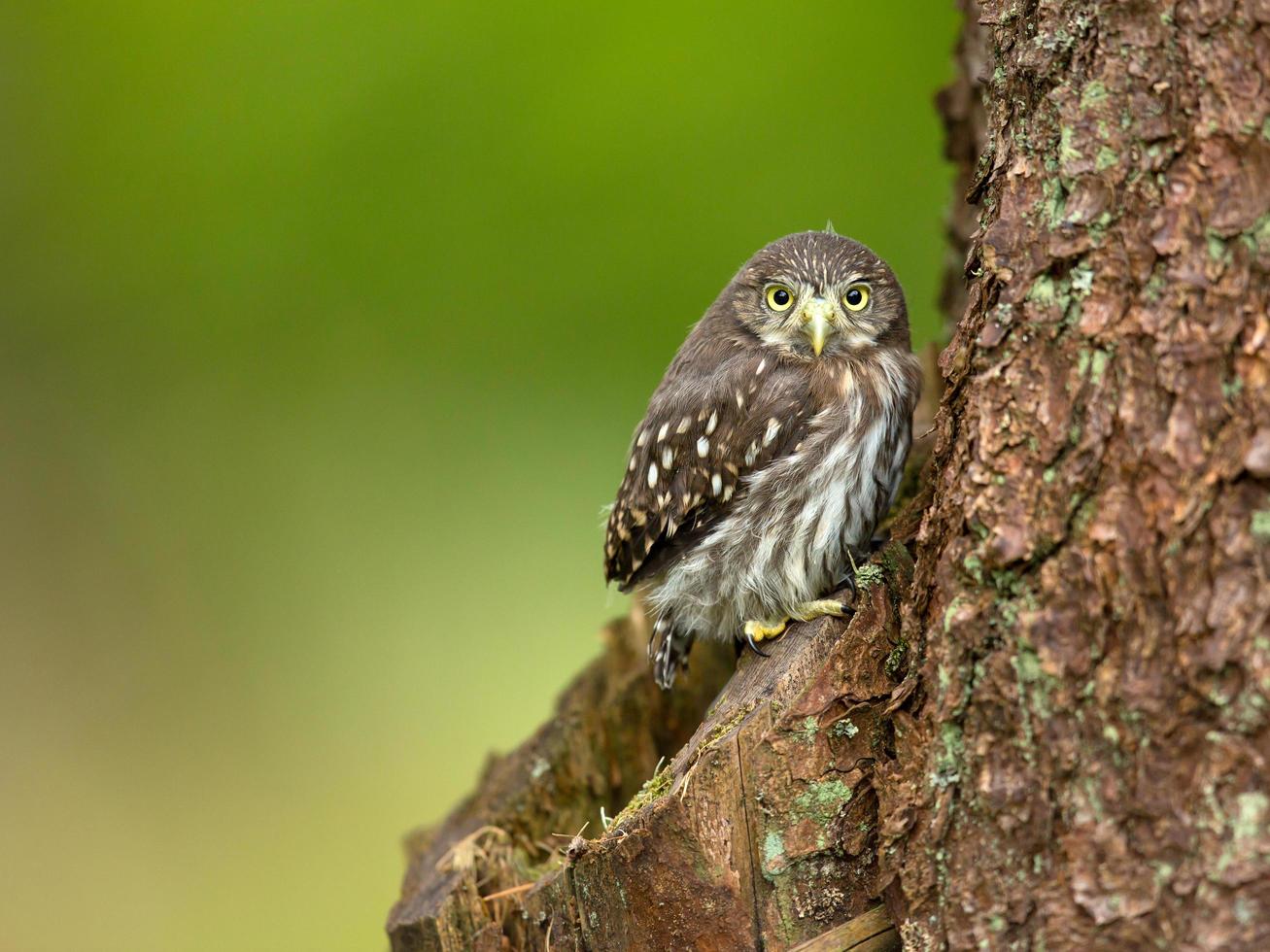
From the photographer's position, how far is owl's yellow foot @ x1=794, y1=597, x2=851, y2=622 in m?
2.85

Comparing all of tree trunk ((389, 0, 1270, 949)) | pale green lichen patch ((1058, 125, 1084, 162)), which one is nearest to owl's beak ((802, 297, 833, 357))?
tree trunk ((389, 0, 1270, 949))

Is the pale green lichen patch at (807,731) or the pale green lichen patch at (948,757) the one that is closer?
the pale green lichen patch at (948,757)

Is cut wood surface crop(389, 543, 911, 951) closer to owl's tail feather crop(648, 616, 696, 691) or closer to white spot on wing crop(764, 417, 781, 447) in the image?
white spot on wing crop(764, 417, 781, 447)

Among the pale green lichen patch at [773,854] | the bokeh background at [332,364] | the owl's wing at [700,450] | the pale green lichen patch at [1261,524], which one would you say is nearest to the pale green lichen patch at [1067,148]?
the pale green lichen patch at [1261,524]

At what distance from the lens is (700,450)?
3295 millimetres

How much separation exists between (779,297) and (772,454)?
1.94ft

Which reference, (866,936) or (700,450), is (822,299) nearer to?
(700,450)

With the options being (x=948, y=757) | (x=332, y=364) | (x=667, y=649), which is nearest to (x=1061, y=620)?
(x=948, y=757)

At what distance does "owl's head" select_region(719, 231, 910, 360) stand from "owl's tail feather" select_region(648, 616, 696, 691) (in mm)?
849

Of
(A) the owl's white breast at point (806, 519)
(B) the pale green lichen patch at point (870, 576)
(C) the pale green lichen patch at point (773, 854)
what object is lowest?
(C) the pale green lichen patch at point (773, 854)

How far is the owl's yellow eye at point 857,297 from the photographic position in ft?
11.6

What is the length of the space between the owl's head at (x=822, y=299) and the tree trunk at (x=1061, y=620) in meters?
Answer: 1.06

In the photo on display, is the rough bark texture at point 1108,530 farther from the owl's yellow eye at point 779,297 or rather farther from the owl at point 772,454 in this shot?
the owl's yellow eye at point 779,297

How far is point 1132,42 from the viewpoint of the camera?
2.10m
